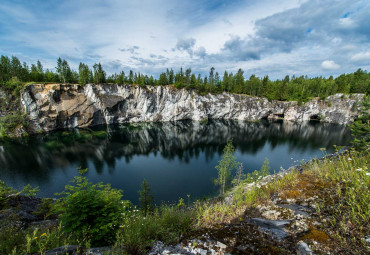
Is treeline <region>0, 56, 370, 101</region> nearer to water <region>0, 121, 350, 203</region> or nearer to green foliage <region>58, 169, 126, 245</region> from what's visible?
water <region>0, 121, 350, 203</region>

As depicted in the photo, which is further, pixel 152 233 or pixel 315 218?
pixel 152 233

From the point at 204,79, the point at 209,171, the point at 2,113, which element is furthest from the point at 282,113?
the point at 2,113

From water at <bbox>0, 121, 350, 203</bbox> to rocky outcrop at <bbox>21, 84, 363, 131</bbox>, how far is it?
8.28 meters

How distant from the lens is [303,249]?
2.24m

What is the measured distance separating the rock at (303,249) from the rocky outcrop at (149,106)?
67424mm

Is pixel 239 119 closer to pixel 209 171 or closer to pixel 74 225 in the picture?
pixel 209 171

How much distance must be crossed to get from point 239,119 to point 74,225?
8306 cm

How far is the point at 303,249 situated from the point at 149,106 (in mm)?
71659

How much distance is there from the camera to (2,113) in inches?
1789

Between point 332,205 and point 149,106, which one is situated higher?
point 149,106

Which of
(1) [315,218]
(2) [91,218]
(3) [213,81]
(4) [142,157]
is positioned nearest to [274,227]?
(1) [315,218]

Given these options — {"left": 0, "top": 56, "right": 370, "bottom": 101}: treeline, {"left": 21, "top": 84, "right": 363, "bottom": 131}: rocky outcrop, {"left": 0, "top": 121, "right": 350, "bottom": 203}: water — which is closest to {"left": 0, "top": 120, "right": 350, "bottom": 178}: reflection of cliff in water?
{"left": 0, "top": 121, "right": 350, "bottom": 203}: water

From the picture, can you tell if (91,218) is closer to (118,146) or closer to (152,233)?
(152,233)

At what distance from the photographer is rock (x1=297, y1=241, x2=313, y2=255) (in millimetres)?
2170
